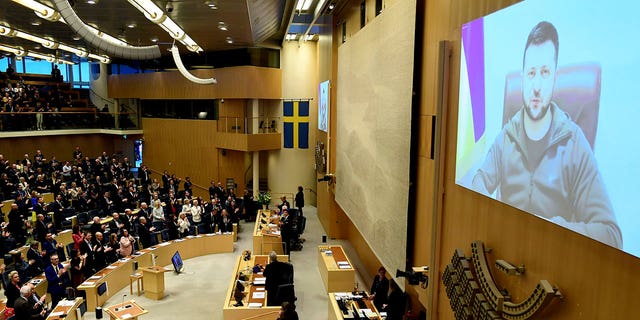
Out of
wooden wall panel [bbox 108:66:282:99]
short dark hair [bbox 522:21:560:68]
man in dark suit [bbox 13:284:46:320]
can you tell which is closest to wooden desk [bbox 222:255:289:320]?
man in dark suit [bbox 13:284:46:320]

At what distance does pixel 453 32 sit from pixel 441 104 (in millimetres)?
850

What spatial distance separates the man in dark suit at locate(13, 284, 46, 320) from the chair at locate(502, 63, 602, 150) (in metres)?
8.40

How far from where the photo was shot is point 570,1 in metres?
3.03

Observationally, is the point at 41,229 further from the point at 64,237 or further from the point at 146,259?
the point at 146,259

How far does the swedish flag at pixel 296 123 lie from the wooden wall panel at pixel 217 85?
A: 0.80 m

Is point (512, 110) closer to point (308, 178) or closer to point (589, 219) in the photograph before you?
point (589, 219)

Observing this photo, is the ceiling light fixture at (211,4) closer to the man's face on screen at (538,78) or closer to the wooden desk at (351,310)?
the wooden desk at (351,310)

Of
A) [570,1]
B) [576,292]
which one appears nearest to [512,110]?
[570,1]

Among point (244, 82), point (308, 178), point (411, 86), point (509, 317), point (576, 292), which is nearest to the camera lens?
point (576, 292)

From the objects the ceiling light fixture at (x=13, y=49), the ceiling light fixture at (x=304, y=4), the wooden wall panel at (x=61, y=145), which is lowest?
the wooden wall panel at (x=61, y=145)

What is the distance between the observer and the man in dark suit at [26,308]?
7.39 meters

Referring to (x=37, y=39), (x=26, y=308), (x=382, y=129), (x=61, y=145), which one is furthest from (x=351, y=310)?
(x=61, y=145)

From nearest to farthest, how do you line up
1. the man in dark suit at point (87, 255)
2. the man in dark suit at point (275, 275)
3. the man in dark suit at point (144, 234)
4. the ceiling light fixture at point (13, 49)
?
the man in dark suit at point (275, 275)
the man in dark suit at point (87, 255)
the man in dark suit at point (144, 234)
the ceiling light fixture at point (13, 49)

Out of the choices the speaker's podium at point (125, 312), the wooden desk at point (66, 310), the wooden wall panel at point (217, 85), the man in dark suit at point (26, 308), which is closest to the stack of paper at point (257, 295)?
the speaker's podium at point (125, 312)
